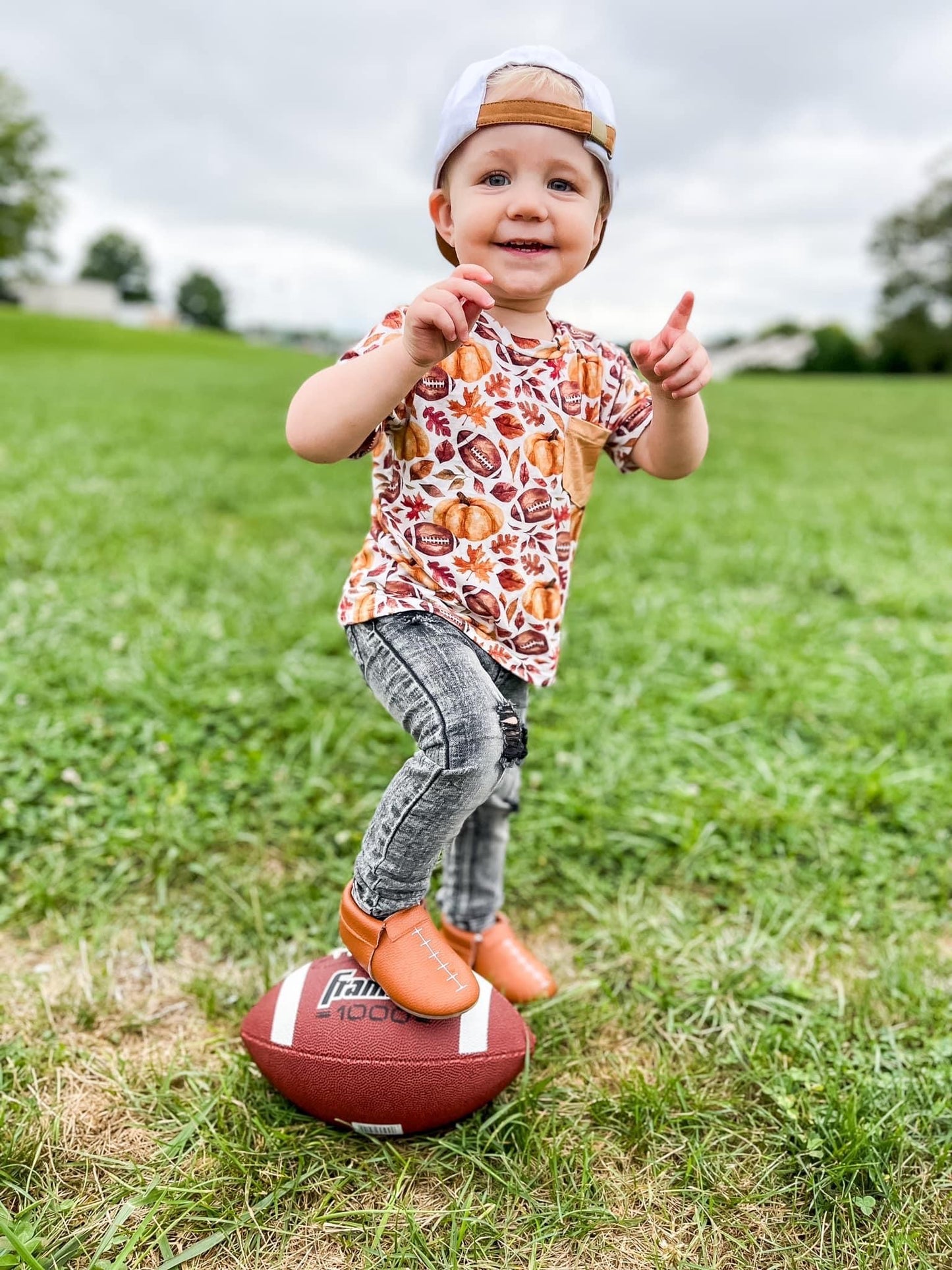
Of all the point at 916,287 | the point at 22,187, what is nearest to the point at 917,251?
the point at 916,287

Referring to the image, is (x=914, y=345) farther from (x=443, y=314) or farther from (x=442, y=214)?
(x=443, y=314)

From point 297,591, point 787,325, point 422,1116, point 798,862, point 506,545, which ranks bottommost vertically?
point 422,1116

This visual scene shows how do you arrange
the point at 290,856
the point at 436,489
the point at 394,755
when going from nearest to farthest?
the point at 436,489, the point at 290,856, the point at 394,755

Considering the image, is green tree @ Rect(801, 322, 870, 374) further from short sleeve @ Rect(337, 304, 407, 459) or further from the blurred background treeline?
short sleeve @ Rect(337, 304, 407, 459)

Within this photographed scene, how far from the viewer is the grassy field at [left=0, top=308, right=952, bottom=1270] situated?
6.32 ft

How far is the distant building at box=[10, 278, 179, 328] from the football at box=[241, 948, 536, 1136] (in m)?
86.1

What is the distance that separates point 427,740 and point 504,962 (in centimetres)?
96

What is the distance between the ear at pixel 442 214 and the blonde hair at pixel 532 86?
222mm

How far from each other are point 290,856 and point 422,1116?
1.10 meters

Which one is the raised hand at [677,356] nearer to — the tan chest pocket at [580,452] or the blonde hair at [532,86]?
the tan chest pocket at [580,452]

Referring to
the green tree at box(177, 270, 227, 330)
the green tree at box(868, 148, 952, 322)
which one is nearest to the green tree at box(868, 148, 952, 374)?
the green tree at box(868, 148, 952, 322)

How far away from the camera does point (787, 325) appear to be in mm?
58062

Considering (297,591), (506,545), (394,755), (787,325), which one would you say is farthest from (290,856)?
(787,325)

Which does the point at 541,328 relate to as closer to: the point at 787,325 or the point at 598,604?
the point at 598,604
